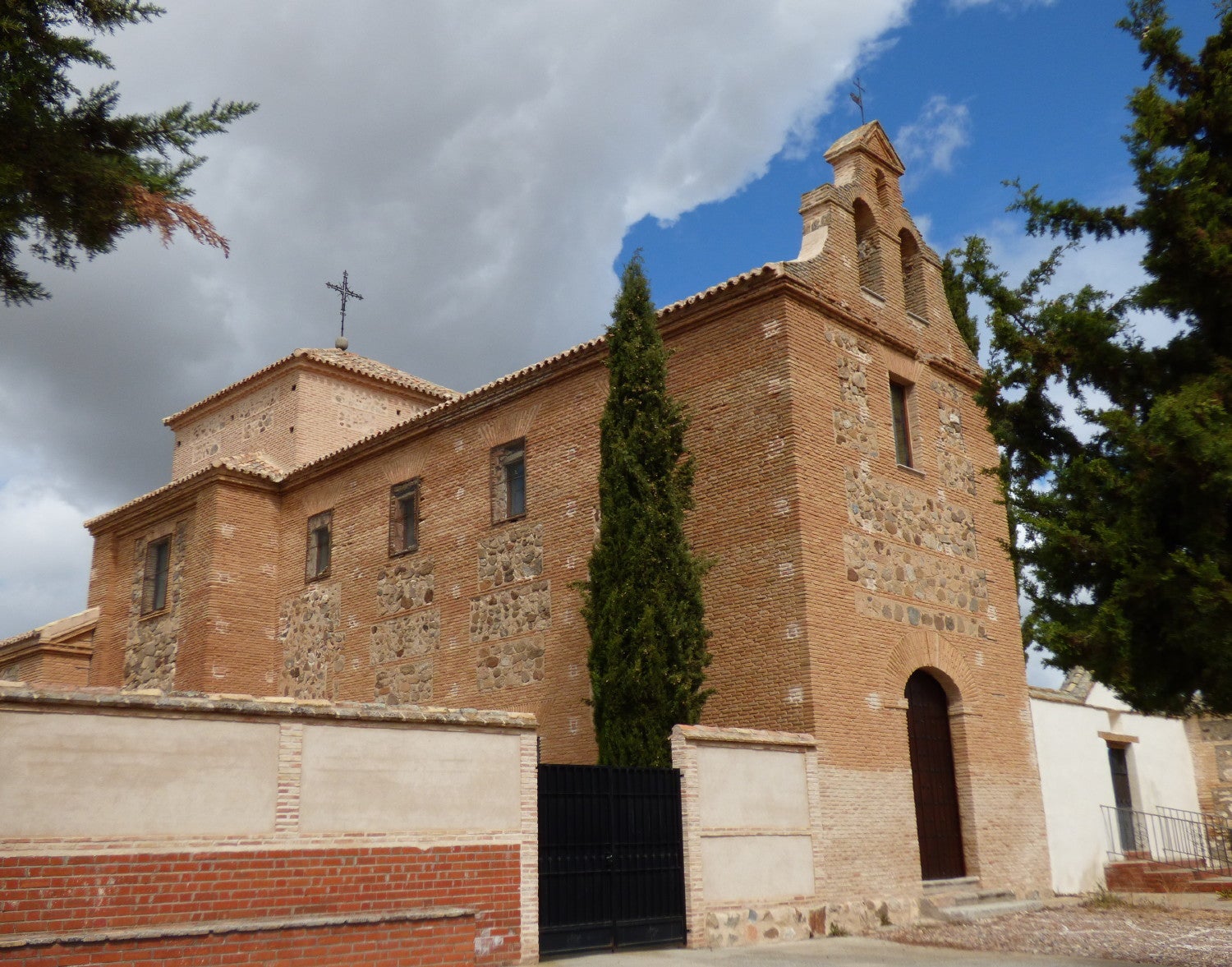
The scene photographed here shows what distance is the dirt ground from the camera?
9789 millimetres

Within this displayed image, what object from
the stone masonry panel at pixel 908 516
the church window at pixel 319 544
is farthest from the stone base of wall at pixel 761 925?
the church window at pixel 319 544

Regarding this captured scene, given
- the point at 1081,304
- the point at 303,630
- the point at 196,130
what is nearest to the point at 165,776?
the point at 196,130

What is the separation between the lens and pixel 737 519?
12719 mm

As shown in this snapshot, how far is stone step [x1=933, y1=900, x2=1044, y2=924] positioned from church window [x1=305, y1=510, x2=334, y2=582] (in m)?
10.7

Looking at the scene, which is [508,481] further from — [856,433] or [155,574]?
[155,574]

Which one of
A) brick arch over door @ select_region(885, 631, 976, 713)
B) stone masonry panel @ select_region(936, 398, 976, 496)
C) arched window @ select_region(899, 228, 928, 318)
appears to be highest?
arched window @ select_region(899, 228, 928, 318)

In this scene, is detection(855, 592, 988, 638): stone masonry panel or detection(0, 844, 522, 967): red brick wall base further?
detection(855, 592, 988, 638): stone masonry panel

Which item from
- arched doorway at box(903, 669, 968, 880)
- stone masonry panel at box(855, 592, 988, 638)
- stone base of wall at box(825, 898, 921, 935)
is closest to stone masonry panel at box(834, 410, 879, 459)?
stone masonry panel at box(855, 592, 988, 638)

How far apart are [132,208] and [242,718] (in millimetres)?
3507

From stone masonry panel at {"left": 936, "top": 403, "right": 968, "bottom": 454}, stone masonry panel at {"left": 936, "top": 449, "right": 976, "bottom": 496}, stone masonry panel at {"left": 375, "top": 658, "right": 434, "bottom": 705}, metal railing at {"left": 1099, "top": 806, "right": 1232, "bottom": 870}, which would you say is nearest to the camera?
stone masonry panel at {"left": 936, "top": 449, "right": 976, "bottom": 496}

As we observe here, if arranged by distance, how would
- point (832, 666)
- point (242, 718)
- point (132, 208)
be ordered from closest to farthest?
point (132, 208)
point (242, 718)
point (832, 666)

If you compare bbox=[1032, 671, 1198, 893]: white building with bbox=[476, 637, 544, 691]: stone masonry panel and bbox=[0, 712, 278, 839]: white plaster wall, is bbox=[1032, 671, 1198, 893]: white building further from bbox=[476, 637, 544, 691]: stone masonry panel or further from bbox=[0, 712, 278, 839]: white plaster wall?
bbox=[0, 712, 278, 839]: white plaster wall

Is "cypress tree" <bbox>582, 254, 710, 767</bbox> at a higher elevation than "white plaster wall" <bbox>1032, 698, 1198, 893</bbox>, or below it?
higher

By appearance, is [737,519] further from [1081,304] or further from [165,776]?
[165,776]
